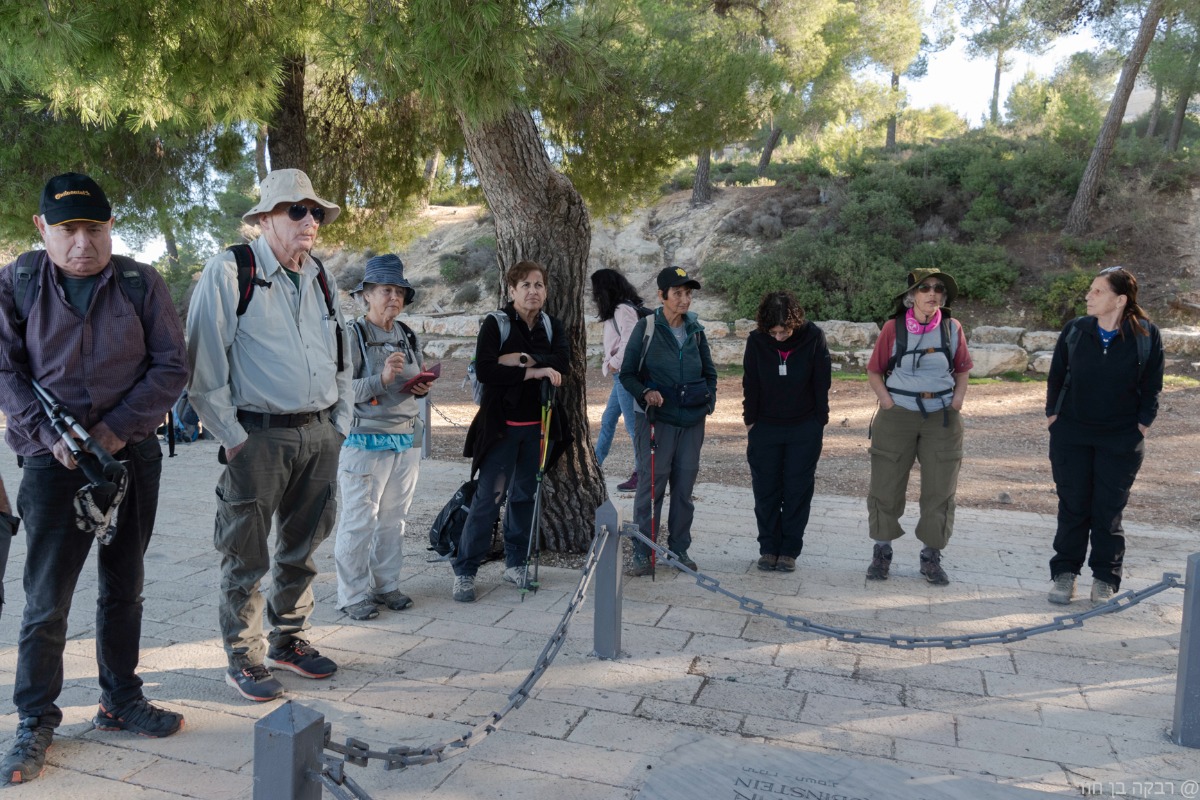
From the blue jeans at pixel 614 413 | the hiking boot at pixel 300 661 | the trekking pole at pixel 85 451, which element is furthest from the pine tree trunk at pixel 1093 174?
the trekking pole at pixel 85 451

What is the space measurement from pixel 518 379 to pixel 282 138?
189 inches

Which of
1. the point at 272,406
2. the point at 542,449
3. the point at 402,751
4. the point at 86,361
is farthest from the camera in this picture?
the point at 542,449

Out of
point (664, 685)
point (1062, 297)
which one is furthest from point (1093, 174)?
point (664, 685)

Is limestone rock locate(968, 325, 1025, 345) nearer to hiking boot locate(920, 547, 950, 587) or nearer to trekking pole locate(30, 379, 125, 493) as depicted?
hiking boot locate(920, 547, 950, 587)

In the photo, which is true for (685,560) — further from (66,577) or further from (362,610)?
(66,577)

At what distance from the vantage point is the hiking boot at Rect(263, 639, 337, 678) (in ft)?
12.8

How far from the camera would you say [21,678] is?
→ 3.15 m

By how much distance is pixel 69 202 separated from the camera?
3.06m

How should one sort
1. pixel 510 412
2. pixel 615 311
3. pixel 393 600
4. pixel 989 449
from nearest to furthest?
pixel 393 600, pixel 510 412, pixel 615 311, pixel 989 449

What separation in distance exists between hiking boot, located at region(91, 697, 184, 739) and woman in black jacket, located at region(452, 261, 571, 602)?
1808mm

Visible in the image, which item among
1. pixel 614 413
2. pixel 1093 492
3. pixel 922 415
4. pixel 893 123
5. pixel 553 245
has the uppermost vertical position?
pixel 893 123

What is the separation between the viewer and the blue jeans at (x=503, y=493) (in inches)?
194

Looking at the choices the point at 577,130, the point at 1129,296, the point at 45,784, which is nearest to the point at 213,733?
Result: the point at 45,784

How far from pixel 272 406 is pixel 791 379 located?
3.10 metres
